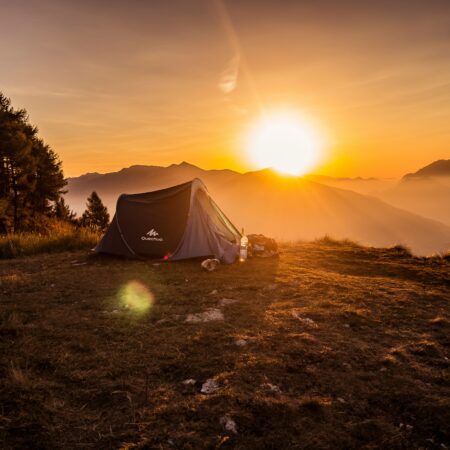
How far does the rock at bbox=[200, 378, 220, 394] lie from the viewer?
365cm

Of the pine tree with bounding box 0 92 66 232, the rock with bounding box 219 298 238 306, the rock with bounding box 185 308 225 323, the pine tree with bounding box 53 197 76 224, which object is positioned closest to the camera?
the rock with bounding box 185 308 225 323

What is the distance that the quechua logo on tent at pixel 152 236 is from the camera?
10.9 metres

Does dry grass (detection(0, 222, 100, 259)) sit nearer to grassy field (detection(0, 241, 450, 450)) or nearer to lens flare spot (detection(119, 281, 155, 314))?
grassy field (detection(0, 241, 450, 450))

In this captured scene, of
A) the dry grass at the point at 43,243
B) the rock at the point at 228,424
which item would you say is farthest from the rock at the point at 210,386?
the dry grass at the point at 43,243

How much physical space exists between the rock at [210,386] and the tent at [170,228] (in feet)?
21.5

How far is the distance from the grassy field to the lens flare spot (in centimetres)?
2

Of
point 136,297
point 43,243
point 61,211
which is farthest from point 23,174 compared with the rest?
point 136,297

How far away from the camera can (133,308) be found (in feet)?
20.8

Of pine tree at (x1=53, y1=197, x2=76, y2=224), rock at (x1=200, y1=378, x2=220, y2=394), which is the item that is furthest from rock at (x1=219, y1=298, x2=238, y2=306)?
pine tree at (x1=53, y1=197, x2=76, y2=224)

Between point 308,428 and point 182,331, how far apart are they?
8.40 ft

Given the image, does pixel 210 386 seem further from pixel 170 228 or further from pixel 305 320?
pixel 170 228

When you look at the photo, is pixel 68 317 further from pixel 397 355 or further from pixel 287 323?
pixel 397 355

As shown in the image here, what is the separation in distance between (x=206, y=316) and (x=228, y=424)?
2821 mm

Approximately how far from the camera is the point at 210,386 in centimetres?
374
